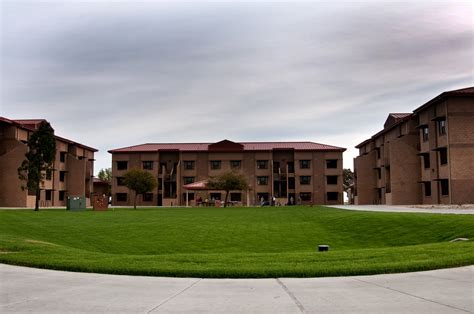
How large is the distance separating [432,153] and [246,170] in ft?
138

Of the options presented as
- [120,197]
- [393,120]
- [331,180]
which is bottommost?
[120,197]

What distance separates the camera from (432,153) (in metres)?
53.3

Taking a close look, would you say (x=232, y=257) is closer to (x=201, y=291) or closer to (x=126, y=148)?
(x=201, y=291)

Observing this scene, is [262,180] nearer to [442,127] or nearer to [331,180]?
[331,180]

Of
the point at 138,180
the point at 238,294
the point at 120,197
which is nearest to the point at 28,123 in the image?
the point at 138,180

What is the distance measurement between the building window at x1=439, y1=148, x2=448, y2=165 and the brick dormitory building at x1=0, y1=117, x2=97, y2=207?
50.0 metres

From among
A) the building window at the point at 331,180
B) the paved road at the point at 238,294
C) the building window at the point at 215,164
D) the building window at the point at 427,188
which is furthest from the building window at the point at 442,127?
the building window at the point at 215,164

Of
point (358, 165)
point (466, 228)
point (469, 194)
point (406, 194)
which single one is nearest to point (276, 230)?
point (466, 228)

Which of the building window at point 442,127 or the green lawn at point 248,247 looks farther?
the building window at point 442,127

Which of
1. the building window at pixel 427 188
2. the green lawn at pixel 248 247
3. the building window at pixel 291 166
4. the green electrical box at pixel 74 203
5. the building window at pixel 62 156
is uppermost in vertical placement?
the building window at pixel 62 156

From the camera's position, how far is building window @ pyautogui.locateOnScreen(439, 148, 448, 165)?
1961 inches

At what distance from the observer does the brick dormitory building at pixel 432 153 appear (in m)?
47.8

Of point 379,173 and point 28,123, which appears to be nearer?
point 28,123

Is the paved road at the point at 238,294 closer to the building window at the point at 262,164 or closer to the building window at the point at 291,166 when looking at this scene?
the building window at the point at 262,164
